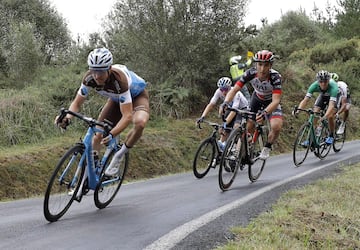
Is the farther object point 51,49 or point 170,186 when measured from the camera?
point 51,49

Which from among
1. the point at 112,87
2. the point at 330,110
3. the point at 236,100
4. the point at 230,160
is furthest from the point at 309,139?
the point at 112,87

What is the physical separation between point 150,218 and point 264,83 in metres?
4.04

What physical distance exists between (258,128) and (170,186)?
6.61 ft

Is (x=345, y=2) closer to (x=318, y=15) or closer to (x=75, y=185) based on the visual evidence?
(x=318, y=15)

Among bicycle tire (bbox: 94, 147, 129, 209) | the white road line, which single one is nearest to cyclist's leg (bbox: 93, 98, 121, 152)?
bicycle tire (bbox: 94, 147, 129, 209)

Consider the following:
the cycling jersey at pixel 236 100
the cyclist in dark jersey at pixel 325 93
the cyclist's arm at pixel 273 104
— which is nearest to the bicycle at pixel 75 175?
the cyclist's arm at pixel 273 104

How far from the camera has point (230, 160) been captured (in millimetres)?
7957

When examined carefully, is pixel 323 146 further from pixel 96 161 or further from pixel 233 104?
pixel 96 161

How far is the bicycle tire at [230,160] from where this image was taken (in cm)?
776

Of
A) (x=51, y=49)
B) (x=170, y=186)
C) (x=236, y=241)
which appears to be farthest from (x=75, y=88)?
(x=236, y=241)

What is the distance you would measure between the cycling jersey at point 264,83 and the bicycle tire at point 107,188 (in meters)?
2.84

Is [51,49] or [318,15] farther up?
[318,15]

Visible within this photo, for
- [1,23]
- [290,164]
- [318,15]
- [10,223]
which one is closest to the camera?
[10,223]

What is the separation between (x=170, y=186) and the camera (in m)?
8.99
